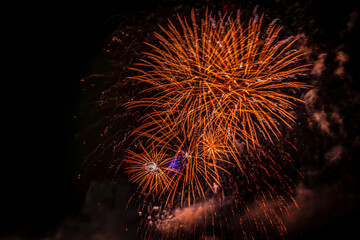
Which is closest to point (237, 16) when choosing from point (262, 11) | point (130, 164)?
point (262, 11)

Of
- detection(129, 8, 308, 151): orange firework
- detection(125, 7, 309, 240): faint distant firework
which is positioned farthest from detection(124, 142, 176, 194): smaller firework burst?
detection(129, 8, 308, 151): orange firework

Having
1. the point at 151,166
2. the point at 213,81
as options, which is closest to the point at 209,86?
the point at 213,81

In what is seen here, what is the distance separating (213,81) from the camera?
23.5 feet

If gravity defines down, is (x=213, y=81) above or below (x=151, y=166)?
above

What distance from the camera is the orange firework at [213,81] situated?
675cm

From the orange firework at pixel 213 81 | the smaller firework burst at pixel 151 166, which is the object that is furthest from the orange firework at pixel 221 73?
the smaller firework burst at pixel 151 166

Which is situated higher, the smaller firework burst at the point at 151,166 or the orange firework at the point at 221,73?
the orange firework at the point at 221,73

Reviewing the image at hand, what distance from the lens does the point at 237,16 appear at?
6777 mm

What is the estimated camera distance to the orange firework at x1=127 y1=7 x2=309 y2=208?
6746 millimetres

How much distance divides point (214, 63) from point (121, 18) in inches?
153

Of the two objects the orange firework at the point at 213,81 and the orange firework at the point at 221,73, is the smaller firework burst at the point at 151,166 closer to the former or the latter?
the orange firework at the point at 213,81

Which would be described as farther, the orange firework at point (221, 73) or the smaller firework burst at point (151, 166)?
the smaller firework burst at point (151, 166)

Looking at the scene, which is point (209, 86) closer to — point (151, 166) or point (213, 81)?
point (213, 81)

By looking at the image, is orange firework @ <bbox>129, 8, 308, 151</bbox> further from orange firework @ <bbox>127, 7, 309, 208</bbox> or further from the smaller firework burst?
the smaller firework burst
